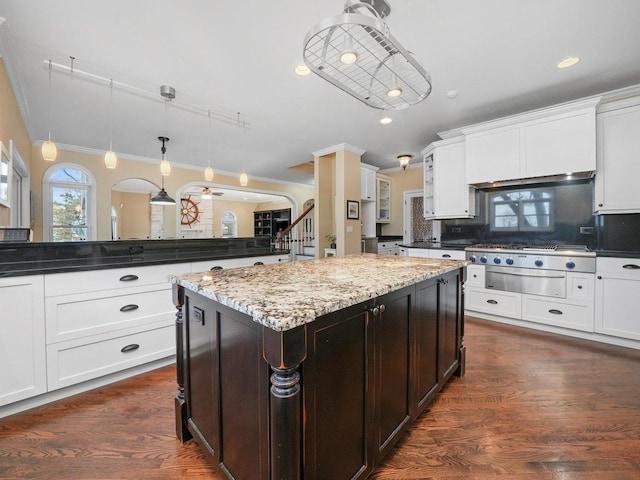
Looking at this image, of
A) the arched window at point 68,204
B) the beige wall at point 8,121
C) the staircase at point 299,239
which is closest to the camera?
the beige wall at point 8,121

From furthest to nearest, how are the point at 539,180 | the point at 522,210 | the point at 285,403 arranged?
the point at 522,210 → the point at 539,180 → the point at 285,403

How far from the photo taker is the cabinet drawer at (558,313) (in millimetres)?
2930

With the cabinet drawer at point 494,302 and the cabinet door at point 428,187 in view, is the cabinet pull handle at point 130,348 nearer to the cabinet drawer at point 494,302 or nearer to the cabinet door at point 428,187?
the cabinet drawer at point 494,302

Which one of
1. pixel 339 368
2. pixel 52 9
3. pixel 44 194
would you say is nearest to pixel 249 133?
pixel 52 9

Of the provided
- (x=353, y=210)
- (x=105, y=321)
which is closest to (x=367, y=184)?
(x=353, y=210)

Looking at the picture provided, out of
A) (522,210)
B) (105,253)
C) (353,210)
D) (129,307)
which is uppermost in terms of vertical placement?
(353,210)

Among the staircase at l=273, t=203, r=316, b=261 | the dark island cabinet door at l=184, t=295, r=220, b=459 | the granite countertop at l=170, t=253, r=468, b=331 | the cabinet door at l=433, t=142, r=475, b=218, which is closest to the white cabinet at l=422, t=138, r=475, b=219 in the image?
the cabinet door at l=433, t=142, r=475, b=218

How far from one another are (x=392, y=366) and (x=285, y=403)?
69 cm

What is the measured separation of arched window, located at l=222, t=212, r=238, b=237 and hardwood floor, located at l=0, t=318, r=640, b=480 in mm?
10247

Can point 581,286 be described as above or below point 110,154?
below

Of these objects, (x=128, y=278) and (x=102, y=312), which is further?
(x=128, y=278)

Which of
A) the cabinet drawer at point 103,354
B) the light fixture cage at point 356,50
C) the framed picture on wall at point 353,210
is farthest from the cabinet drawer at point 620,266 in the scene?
the cabinet drawer at point 103,354

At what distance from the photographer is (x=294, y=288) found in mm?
1213

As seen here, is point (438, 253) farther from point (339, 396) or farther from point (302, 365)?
point (302, 365)
